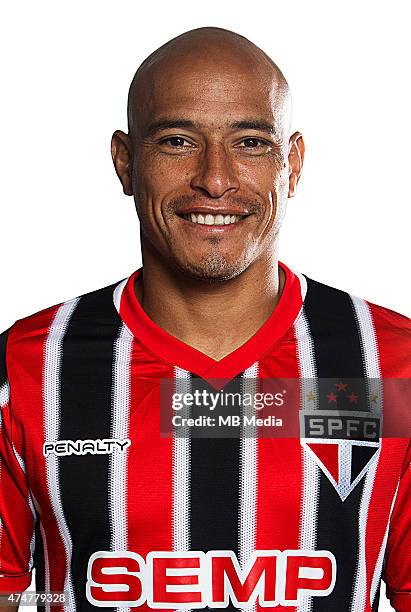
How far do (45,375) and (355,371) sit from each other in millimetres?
795

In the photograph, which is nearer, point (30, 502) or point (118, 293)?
point (30, 502)

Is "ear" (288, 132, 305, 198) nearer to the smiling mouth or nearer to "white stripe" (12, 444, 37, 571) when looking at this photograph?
the smiling mouth

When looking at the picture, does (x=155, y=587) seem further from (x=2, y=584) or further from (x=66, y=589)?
(x=2, y=584)

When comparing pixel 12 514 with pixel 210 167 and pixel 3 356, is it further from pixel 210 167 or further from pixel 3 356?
pixel 210 167

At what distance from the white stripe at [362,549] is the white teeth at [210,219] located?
719 millimetres

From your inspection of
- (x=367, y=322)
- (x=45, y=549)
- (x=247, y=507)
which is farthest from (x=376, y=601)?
(x=45, y=549)

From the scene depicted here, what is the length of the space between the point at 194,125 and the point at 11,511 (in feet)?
3.66

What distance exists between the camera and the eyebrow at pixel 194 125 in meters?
3.00

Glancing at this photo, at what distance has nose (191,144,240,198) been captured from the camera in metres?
2.93

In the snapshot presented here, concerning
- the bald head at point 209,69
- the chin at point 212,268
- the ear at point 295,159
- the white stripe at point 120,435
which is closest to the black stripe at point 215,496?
the white stripe at point 120,435

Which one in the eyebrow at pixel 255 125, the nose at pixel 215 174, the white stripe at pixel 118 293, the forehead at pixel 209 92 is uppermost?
the forehead at pixel 209 92

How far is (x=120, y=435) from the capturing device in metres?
3.13

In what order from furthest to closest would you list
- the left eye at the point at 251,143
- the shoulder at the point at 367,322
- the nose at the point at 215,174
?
the shoulder at the point at 367,322 → the left eye at the point at 251,143 → the nose at the point at 215,174

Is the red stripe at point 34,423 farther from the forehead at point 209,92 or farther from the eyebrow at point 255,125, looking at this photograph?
the eyebrow at point 255,125
